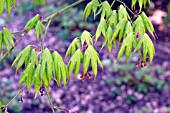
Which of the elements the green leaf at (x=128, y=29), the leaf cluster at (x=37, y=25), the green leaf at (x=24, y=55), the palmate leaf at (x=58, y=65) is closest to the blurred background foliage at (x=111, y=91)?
the leaf cluster at (x=37, y=25)

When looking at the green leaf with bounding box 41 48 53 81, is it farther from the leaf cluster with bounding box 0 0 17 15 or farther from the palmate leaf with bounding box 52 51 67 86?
the leaf cluster with bounding box 0 0 17 15

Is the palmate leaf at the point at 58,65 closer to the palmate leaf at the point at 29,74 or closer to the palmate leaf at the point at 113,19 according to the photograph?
the palmate leaf at the point at 29,74

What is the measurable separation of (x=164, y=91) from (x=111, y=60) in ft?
2.77

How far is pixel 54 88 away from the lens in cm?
411

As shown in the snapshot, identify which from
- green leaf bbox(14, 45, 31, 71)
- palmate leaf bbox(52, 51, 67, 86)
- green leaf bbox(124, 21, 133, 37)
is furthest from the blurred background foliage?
green leaf bbox(124, 21, 133, 37)

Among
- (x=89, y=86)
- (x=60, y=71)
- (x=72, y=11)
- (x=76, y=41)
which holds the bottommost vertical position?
(x=60, y=71)

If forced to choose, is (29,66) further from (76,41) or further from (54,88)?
(54,88)

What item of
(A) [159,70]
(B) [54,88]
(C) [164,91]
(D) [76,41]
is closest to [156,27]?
(A) [159,70]

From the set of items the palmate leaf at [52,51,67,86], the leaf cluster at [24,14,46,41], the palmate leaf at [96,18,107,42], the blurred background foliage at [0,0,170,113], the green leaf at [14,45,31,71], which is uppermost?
the blurred background foliage at [0,0,170,113]

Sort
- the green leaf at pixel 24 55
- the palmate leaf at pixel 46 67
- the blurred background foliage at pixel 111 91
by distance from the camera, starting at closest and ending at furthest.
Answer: the palmate leaf at pixel 46 67 → the green leaf at pixel 24 55 → the blurred background foliage at pixel 111 91

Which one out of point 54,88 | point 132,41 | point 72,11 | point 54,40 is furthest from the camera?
point 72,11

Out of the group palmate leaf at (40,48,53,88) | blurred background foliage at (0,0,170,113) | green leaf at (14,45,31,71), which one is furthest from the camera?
blurred background foliage at (0,0,170,113)

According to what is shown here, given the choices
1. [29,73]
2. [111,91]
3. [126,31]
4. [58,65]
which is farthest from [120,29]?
[111,91]

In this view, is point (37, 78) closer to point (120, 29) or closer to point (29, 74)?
point (29, 74)
